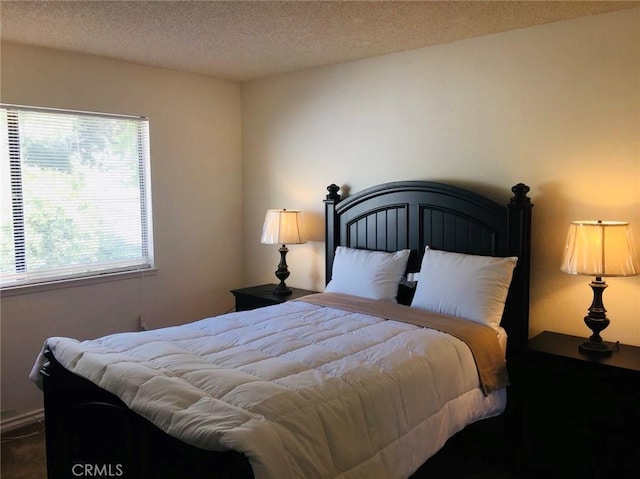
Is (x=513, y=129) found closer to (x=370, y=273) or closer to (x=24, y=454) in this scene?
(x=370, y=273)

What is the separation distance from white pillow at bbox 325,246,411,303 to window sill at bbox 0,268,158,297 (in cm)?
151

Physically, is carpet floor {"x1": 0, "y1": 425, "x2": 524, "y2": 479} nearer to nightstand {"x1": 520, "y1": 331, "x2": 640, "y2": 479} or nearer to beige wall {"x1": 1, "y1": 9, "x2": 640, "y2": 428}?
nightstand {"x1": 520, "y1": 331, "x2": 640, "y2": 479}

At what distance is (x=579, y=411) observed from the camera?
251cm

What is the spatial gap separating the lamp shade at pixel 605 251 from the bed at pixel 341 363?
41cm

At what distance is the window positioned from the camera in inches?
131

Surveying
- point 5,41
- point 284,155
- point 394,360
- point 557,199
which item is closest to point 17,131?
point 5,41

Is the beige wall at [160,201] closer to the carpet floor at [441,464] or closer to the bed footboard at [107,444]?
the carpet floor at [441,464]

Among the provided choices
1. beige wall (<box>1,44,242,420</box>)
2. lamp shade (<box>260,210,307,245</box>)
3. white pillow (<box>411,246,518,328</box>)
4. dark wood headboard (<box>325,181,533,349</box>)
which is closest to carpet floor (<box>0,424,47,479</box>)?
beige wall (<box>1,44,242,420</box>)

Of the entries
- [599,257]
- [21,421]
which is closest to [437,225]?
[599,257]

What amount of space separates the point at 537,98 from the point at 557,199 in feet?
1.94

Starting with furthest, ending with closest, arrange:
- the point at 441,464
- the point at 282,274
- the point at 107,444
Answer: the point at 282,274 → the point at 441,464 → the point at 107,444

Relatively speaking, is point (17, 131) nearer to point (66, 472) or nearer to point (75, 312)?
point (75, 312)

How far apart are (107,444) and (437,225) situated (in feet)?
7.24

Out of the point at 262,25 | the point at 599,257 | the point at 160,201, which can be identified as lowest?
the point at 599,257
